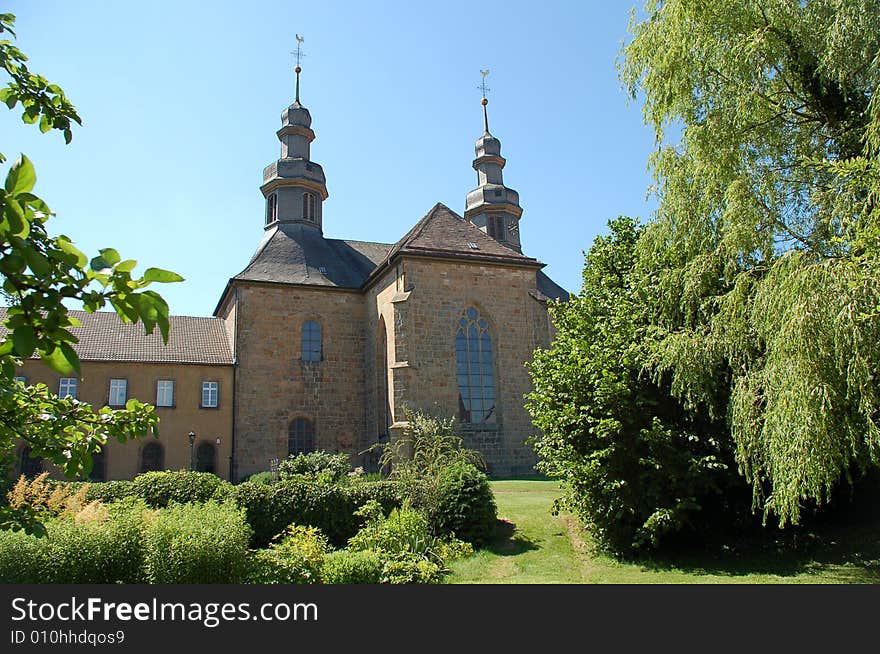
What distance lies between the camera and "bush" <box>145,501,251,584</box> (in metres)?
7.60

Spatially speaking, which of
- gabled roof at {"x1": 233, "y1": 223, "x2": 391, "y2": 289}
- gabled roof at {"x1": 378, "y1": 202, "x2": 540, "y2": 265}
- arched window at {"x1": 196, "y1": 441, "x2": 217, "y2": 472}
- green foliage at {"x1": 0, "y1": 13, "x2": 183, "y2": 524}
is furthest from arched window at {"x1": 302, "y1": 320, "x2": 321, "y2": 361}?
green foliage at {"x1": 0, "y1": 13, "x2": 183, "y2": 524}

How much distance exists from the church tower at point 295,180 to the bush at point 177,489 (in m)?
20.6

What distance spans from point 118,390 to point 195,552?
19.8 metres

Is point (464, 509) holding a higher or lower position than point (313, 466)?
lower

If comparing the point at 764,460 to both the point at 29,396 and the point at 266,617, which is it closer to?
the point at 266,617

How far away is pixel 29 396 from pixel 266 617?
8.92ft

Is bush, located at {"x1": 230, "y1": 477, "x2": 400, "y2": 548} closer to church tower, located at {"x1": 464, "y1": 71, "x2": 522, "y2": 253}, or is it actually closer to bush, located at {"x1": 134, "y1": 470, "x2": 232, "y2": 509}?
bush, located at {"x1": 134, "y1": 470, "x2": 232, "y2": 509}

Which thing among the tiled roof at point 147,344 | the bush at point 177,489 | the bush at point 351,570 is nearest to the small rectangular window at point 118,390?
the tiled roof at point 147,344

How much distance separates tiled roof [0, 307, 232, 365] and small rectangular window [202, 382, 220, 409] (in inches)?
35.6

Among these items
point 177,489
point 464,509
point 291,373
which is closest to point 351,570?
point 464,509

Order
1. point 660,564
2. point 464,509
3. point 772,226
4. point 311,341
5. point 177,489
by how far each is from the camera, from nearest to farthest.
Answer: point 772,226
point 660,564
point 464,509
point 177,489
point 311,341

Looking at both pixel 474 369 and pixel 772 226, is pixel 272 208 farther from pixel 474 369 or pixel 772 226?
pixel 772 226

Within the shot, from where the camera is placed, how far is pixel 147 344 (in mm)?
26750

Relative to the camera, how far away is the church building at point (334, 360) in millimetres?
24078
